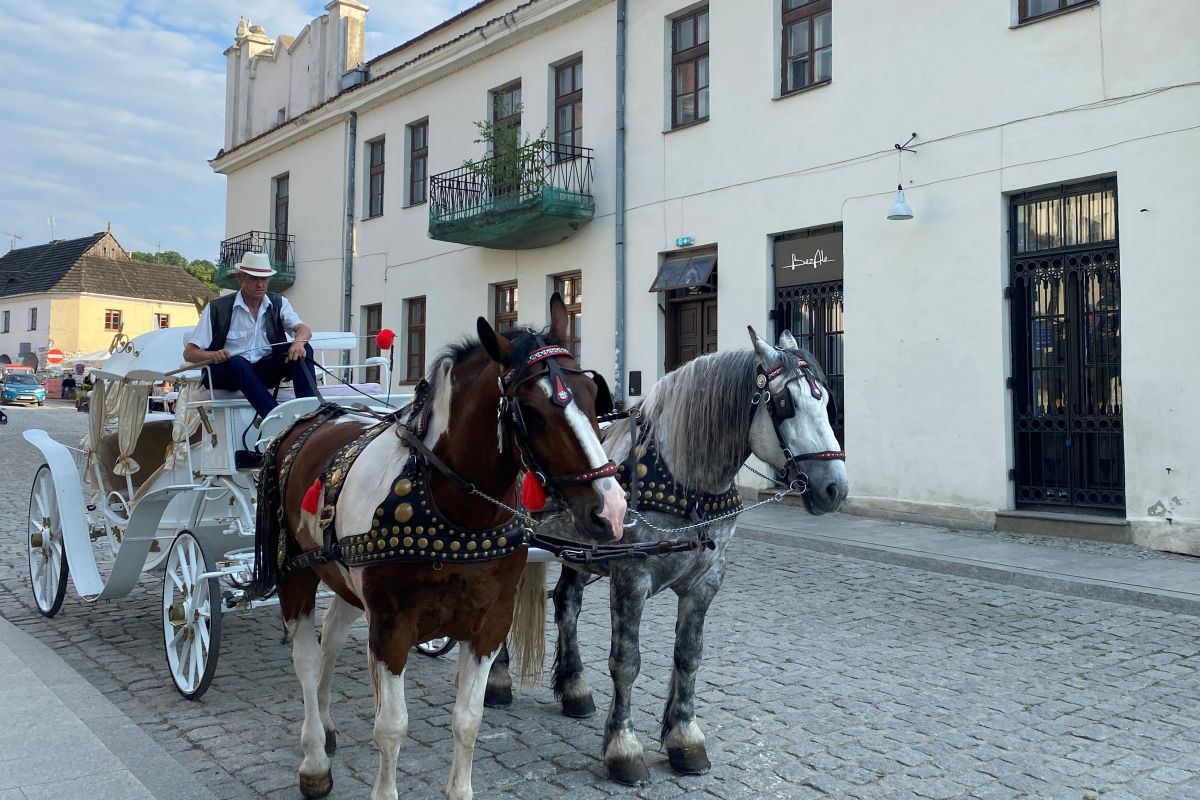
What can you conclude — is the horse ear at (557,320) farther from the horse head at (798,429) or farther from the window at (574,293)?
the window at (574,293)

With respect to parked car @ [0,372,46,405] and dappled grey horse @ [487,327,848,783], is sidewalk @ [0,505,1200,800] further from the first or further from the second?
parked car @ [0,372,46,405]

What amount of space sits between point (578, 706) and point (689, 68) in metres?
11.2

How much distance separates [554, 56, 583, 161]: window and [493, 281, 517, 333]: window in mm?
2605

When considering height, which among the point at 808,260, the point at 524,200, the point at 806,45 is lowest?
the point at 808,260

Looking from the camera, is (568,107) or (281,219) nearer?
(568,107)

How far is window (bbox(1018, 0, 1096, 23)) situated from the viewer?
9.68 metres

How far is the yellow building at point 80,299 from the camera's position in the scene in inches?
2119

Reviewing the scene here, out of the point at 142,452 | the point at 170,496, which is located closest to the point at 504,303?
the point at 142,452

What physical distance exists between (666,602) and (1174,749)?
11.2 ft

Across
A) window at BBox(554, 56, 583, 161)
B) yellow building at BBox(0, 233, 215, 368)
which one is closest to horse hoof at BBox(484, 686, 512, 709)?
window at BBox(554, 56, 583, 161)

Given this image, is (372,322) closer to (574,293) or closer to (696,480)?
(574,293)

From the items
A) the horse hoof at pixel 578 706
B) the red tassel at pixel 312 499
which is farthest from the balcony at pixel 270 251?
the red tassel at pixel 312 499

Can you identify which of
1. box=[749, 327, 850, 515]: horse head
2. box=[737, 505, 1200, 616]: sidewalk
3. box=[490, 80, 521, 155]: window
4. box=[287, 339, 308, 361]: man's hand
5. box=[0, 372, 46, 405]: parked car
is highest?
box=[490, 80, 521, 155]: window

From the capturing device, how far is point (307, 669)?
12.1 ft
